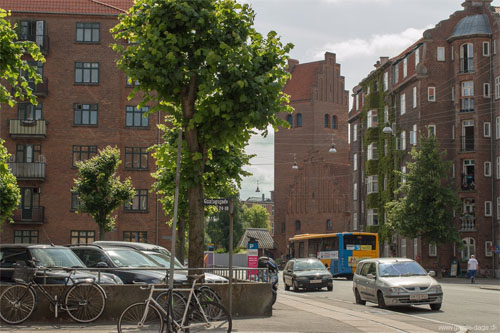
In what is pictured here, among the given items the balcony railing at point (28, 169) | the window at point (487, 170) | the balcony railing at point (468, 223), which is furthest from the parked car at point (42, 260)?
the window at point (487, 170)

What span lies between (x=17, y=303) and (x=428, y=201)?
40.9m

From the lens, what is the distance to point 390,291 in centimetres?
2055

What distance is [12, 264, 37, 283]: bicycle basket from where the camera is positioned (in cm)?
1383

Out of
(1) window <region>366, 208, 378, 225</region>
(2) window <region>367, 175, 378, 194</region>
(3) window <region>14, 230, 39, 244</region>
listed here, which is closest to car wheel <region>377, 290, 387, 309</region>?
(3) window <region>14, 230, 39, 244</region>

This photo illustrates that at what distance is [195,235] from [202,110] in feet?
8.87

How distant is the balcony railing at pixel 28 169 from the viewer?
50.4 metres

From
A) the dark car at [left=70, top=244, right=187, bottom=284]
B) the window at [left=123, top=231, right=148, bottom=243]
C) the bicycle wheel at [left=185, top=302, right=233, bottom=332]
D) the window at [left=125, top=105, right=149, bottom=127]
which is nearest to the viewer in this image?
the bicycle wheel at [left=185, top=302, right=233, bottom=332]

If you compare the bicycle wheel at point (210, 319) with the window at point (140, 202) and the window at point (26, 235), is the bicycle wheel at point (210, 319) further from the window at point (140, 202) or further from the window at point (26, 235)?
the window at point (26, 235)

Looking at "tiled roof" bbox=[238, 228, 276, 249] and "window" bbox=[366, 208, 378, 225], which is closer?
"window" bbox=[366, 208, 378, 225]

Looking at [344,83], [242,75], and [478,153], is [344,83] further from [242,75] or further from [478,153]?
[242,75]

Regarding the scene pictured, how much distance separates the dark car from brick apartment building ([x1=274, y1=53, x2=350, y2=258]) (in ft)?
257

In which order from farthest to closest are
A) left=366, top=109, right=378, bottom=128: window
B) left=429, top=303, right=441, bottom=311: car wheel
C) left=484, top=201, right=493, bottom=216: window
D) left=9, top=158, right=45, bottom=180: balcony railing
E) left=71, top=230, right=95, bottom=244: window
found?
left=366, top=109, right=378, bottom=128: window, left=484, top=201, right=493, bottom=216: window, left=9, top=158, right=45, bottom=180: balcony railing, left=71, top=230, right=95, bottom=244: window, left=429, top=303, right=441, bottom=311: car wheel

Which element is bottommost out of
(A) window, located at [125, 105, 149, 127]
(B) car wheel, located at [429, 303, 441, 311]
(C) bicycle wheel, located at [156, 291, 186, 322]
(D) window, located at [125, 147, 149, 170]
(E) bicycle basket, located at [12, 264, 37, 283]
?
(B) car wheel, located at [429, 303, 441, 311]

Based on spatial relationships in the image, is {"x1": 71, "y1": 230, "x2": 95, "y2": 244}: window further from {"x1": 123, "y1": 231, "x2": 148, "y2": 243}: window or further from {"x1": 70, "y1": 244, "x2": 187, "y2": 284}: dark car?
{"x1": 70, "y1": 244, "x2": 187, "y2": 284}: dark car
